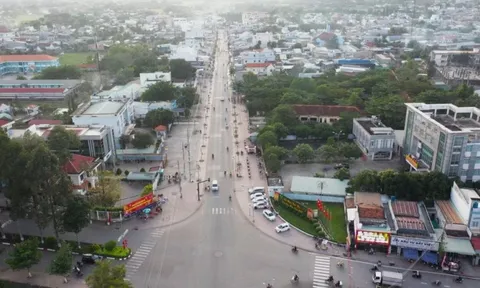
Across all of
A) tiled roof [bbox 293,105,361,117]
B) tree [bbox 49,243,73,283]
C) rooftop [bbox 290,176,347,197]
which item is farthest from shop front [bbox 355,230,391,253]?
tiled roof [bbox 293,105,361,117]

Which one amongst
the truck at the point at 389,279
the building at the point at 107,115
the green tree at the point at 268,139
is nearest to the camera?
the truck at the point at 389,279

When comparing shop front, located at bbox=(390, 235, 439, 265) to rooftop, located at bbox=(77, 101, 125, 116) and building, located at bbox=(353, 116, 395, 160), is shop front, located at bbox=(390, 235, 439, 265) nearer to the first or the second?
building, located at bbox=(353, 116, 395, 160)

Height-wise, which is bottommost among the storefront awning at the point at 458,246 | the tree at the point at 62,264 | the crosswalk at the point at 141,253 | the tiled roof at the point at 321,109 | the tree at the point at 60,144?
the crosswalk at the point at 141,253

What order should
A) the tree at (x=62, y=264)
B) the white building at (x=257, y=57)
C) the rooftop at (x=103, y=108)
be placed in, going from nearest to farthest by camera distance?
the tree at (x=62, y=264) → the rooftop at (x=103, y=108) → the white building at (x=257, y=57)

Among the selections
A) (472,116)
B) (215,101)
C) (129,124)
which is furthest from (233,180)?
(215,101)

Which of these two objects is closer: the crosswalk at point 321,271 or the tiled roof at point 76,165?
the crosswalk at point 321,271

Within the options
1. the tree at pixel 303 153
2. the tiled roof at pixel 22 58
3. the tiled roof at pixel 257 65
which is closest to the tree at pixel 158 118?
the tree at pixel 303 153

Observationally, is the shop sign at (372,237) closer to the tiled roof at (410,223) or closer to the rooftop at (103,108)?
the tiled roof at (410,223)
